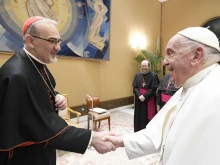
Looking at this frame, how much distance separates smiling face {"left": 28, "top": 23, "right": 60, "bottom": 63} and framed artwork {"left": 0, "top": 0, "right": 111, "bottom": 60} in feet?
7.73

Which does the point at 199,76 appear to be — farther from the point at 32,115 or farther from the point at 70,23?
the point at 70,23

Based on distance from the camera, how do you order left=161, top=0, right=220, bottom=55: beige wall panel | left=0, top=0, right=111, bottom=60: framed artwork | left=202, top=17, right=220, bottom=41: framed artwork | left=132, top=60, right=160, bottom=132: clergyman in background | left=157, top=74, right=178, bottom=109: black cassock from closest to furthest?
1. left=157, top=74, right=178, bottom=109: black cassock
2. left=0, top=0, right=111, bottom=60: framed artwork
3. left=132, top=60, right=160, bottom=132: clergyman in background
4. left=202, top=17, right=220, bottom=41: framed artwork
5. left=161, top=0, right=220, bottom=55: beige wall panel

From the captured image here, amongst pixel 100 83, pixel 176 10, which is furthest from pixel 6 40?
pixel 176 10

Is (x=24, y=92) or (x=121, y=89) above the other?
(x=24, y=92)

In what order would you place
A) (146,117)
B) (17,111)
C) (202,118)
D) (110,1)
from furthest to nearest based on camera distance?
1. (110,1)
2. (146,117)
3. (17,111)
4. (202,118)

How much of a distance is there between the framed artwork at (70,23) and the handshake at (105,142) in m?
2.85

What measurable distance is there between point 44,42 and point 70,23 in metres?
3.03

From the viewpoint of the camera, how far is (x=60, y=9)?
3949mm

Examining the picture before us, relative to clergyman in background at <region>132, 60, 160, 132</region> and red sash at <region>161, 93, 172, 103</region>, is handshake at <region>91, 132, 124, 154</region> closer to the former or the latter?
red sash at <region>161, 93, 172, 103</region>

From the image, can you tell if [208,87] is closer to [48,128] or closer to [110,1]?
[48,128]

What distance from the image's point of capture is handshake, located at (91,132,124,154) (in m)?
1.33

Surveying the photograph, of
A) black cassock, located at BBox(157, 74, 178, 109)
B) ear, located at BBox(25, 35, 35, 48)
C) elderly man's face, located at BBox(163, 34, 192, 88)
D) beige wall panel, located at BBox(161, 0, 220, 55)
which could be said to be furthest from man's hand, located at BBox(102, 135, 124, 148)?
beige wall panel, located at BBox(161, 0, 220, 55)

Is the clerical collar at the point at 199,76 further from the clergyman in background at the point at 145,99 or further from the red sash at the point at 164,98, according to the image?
the clergyman in background at the point at 145,99

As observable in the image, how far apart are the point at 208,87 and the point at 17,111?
1.11m
